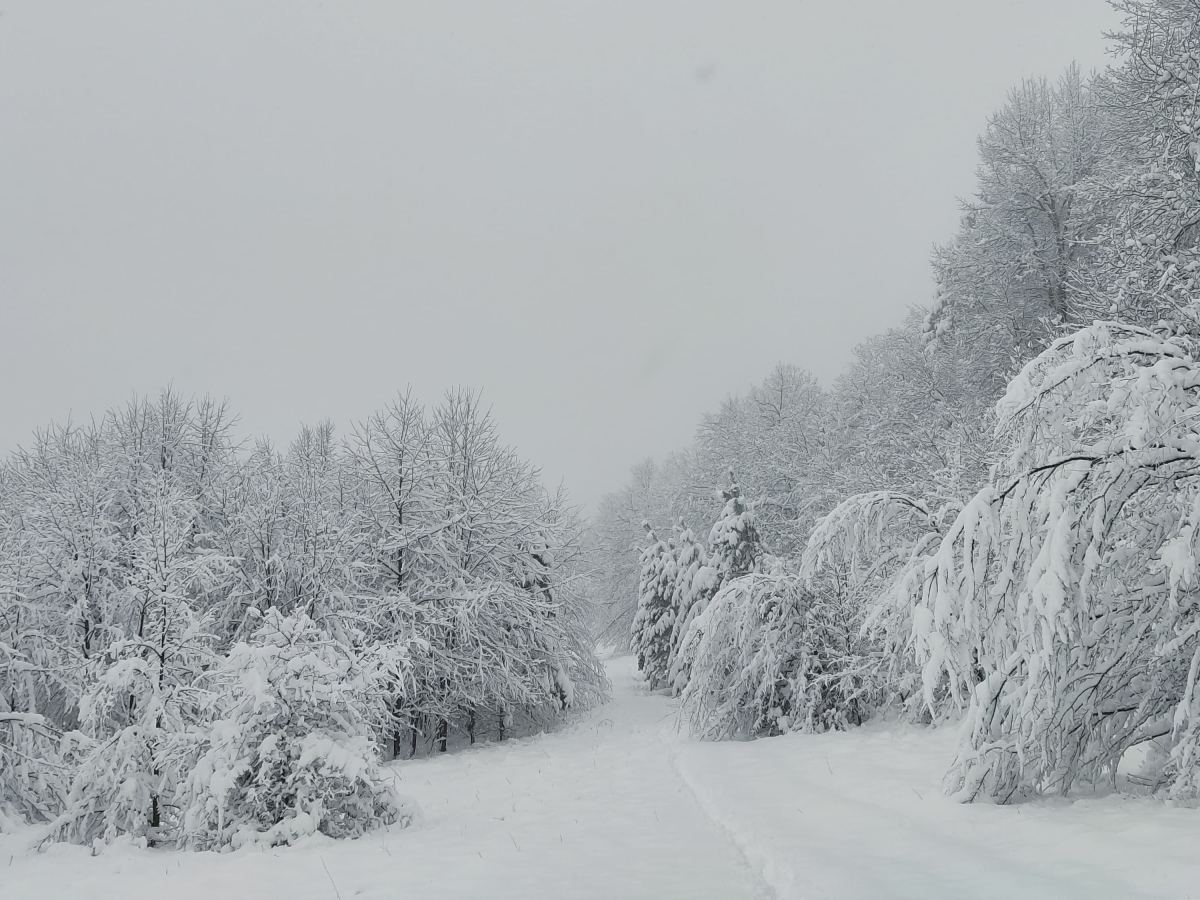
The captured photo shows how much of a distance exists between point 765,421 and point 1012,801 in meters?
24.2

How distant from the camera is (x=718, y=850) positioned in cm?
620

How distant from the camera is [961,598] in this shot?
5.86 metres

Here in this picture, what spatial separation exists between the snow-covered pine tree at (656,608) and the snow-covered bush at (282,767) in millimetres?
15773

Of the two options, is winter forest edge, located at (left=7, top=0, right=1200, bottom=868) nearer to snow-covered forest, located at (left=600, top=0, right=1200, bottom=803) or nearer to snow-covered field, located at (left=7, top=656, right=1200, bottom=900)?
snow-covered forest, located at (left=600, top=0, right=1200, bottom=803)

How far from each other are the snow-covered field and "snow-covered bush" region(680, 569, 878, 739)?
273 cm

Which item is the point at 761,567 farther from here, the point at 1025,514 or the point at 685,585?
the point at 1025,514

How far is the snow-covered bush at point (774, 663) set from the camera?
506 inches

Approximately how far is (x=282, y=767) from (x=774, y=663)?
28.4ft

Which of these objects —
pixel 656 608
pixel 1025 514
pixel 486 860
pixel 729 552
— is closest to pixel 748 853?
pixel 486 860

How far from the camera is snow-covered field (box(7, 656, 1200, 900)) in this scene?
4727 mm

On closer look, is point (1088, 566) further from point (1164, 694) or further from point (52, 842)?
point (52, 842)

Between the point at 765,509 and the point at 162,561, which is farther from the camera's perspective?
the point at 765,509

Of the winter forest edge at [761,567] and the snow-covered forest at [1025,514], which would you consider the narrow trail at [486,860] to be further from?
the snow-covered forest at [1025,514]

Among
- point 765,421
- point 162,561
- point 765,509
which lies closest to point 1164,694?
point 162,561
